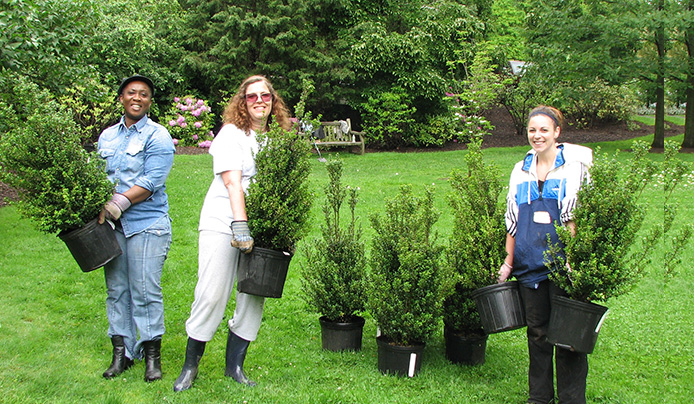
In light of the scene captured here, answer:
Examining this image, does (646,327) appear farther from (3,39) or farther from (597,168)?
(3,39)

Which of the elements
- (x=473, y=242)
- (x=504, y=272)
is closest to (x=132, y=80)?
(x=473, y=242)

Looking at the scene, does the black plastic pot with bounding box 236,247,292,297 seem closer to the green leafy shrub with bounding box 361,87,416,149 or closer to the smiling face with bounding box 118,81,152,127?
the smiling face with bounding box 118,81,152,127

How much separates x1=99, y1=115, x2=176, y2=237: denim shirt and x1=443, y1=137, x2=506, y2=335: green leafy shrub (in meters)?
2.20

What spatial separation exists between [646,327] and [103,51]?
56.4ft

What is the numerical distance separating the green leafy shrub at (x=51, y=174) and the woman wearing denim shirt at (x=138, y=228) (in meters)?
0.20

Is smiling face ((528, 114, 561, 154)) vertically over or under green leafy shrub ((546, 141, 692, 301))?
over

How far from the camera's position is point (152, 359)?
13.9 ft

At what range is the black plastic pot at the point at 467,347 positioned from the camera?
4.55m

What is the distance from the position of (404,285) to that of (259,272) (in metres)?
1.03

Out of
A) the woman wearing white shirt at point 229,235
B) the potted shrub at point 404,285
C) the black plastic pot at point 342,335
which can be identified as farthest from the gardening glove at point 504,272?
the woman wearing white shirt at point 229,235

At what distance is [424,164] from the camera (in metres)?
16.2

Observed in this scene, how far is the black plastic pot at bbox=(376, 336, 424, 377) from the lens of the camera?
4.29m

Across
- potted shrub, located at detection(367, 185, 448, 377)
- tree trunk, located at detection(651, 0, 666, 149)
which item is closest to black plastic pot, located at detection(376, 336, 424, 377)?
potted shrub, located at detection(367, 185, 448, 377)

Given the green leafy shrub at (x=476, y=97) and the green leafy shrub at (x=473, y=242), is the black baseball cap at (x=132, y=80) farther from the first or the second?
the green leafy shrub at (x=476, y=97)
